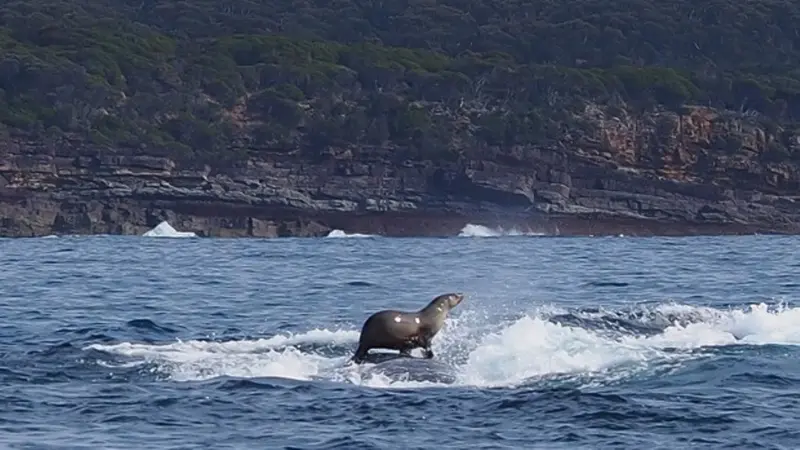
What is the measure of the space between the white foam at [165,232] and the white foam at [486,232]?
10.7 metres

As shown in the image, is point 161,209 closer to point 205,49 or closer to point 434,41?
point 205,49

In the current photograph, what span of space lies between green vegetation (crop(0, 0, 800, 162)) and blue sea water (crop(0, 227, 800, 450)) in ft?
131

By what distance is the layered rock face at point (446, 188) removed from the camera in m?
71.8

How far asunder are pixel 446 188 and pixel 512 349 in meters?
54.6

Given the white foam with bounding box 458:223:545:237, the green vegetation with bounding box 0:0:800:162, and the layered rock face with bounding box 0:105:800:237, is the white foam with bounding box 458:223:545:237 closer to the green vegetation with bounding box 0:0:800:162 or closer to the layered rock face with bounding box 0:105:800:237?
the layered rock face with bounding box 0:105:800:237

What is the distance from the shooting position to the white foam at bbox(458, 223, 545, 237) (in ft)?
235

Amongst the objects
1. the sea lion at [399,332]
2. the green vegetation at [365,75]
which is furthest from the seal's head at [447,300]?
the green vegetation at [365,75]

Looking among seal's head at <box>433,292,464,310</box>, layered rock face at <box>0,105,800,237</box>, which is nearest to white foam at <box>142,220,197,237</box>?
layered rock face at <box>0,105,800,237</box>

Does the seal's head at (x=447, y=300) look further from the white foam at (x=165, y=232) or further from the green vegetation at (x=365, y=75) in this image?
the green vegetation at (x=365, y=75)

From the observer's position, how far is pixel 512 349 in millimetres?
22266

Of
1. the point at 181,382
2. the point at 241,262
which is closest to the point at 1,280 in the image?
the point at 241,262

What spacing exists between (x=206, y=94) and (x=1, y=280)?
45835 mm

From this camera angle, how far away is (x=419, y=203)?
75.8m

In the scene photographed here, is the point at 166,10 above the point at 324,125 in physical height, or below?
above
